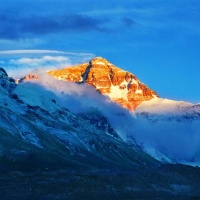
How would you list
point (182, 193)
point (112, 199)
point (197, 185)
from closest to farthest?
point (112, 199) → point (182, 193) → point (197, 185)

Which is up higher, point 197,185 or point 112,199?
point 197,185

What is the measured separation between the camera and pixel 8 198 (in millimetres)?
111875

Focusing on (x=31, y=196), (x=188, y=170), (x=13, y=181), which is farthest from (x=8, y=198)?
(x=188, y=170)

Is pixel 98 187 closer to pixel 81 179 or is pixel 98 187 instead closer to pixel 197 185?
pixel 81 179

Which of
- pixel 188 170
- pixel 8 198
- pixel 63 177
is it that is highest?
pixel 188 170

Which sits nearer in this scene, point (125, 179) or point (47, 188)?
point (47, 188)

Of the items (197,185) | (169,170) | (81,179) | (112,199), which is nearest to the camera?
(112,199)

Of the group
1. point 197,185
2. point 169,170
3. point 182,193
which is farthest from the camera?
point 169,170

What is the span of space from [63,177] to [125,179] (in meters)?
12.7

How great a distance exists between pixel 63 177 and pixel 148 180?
64.2 ft

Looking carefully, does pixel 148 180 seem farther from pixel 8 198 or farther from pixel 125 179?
pixel 8 198

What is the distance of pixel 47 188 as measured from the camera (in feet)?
390

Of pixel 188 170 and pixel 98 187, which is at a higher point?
pixel 188 170

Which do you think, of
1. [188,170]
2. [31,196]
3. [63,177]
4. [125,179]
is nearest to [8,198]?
[31,196]
